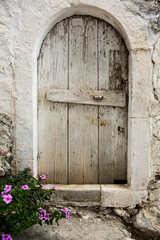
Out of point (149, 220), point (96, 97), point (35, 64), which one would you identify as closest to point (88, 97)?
point (96, 97)

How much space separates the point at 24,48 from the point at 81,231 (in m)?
1.83

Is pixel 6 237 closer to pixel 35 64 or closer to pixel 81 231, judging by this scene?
Result: pixel 81 231

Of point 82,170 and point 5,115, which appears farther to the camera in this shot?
point 82,170

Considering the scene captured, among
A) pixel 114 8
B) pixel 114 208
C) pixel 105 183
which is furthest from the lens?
pixel 105 183

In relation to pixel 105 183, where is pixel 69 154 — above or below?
above

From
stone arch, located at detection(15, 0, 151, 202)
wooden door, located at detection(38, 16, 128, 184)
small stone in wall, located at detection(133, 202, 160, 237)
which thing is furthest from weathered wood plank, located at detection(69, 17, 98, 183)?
small stone in wall, located at detection(133, 202, 160, 237)

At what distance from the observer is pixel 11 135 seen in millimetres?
2334

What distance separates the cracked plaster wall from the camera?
Result: 7.41 feet

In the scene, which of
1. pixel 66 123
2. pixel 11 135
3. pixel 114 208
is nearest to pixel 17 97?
pixel 11 135

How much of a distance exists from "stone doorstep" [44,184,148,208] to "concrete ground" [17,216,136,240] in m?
0.16

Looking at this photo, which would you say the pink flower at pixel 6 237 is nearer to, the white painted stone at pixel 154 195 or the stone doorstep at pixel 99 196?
the stone doorstep at pixel 99 196

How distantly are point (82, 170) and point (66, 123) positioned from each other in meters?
0.55

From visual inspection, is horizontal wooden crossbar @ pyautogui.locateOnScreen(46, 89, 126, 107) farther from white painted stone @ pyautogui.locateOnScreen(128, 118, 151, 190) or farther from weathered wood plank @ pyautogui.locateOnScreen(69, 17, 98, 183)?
white painted stone @ pyautogui.locateOnScreen(128, 118, 151, 190)

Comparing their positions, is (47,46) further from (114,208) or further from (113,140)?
(114,208)
